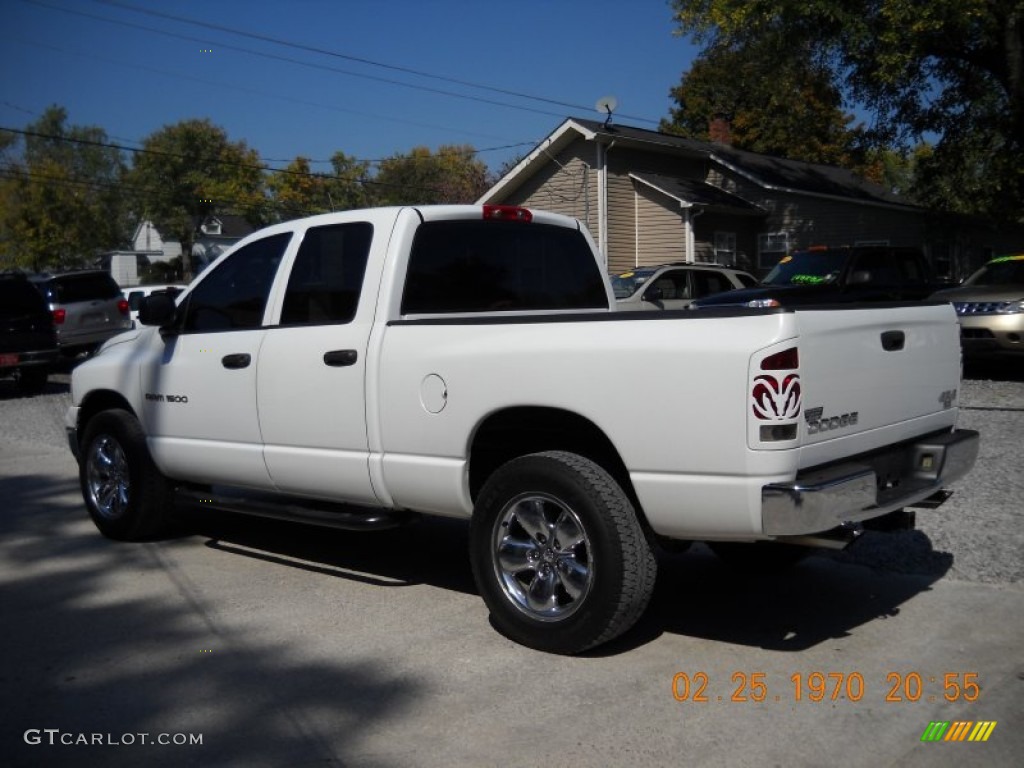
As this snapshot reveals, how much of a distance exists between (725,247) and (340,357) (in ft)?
76.4

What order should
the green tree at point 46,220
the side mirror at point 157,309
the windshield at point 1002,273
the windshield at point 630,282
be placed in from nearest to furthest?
the side mirror at point 157,309 → the windshield at point 1002,273 → the windshield at point 630,282 → the green tree at point 46,220

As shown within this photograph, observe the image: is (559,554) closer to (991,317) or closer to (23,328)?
(991,317)

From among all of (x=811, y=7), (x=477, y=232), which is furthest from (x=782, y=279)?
(x=477, y=232)

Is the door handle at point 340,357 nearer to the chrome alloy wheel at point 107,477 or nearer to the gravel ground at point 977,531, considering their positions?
Result: the chrome alloy wheel at point 107,477

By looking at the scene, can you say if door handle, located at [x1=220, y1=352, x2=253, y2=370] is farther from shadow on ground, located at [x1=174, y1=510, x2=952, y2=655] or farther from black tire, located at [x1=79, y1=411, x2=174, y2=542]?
shadow on ground, located at [x1=174, y1=510, x2=952, y2=655]

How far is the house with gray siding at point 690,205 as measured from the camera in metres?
26.4

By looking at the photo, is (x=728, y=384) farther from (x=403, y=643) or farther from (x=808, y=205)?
(x=808, y=205)

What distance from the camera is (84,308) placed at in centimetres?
1944

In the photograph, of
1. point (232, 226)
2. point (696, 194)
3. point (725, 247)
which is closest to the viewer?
point (696, 194)

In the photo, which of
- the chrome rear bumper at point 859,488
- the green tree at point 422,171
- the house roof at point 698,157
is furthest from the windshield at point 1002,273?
the green tree at point 422,171

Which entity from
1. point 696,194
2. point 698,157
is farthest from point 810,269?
point 698,157

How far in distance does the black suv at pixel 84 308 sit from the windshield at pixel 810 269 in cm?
1163

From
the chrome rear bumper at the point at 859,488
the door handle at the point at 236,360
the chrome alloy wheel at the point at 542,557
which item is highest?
the door handle at the point at 236,360

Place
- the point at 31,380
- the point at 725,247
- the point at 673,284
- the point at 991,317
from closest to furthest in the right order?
the point at 991,317 → the point at 673,284 → the point at 31,380 → the point at 725,247
